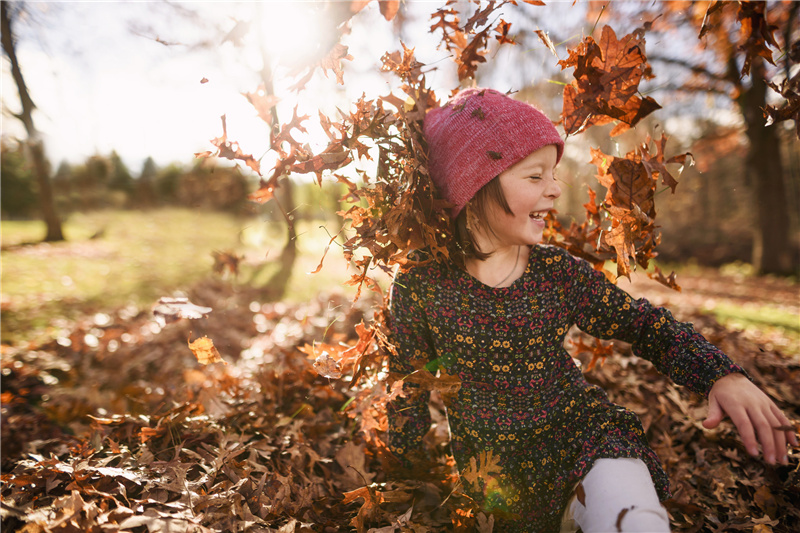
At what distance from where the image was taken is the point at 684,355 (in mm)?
1686

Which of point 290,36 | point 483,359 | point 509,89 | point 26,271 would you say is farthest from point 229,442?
point 26,271

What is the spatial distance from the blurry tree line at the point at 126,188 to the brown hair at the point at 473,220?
1386 cm

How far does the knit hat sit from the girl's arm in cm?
60

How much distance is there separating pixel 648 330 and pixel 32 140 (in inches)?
439

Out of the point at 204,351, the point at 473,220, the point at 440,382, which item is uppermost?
the point at 473,220

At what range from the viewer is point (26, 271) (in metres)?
8.56

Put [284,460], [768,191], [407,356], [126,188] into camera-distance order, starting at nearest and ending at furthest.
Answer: [407,356]
[284,460]
[768,191]
[126,188]

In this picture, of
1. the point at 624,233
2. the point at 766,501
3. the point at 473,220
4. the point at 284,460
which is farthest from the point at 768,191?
the point at 284,460

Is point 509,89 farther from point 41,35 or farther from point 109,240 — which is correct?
point 109,240

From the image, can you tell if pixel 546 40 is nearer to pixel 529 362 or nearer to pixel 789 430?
pixel 529 362

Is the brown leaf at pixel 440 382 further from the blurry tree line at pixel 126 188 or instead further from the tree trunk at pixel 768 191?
the blurry tree line at pixel 126 188

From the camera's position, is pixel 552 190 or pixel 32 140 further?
pixel 32 140

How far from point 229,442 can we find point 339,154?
157 centimetres

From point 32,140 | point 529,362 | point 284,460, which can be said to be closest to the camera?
point 529,362
